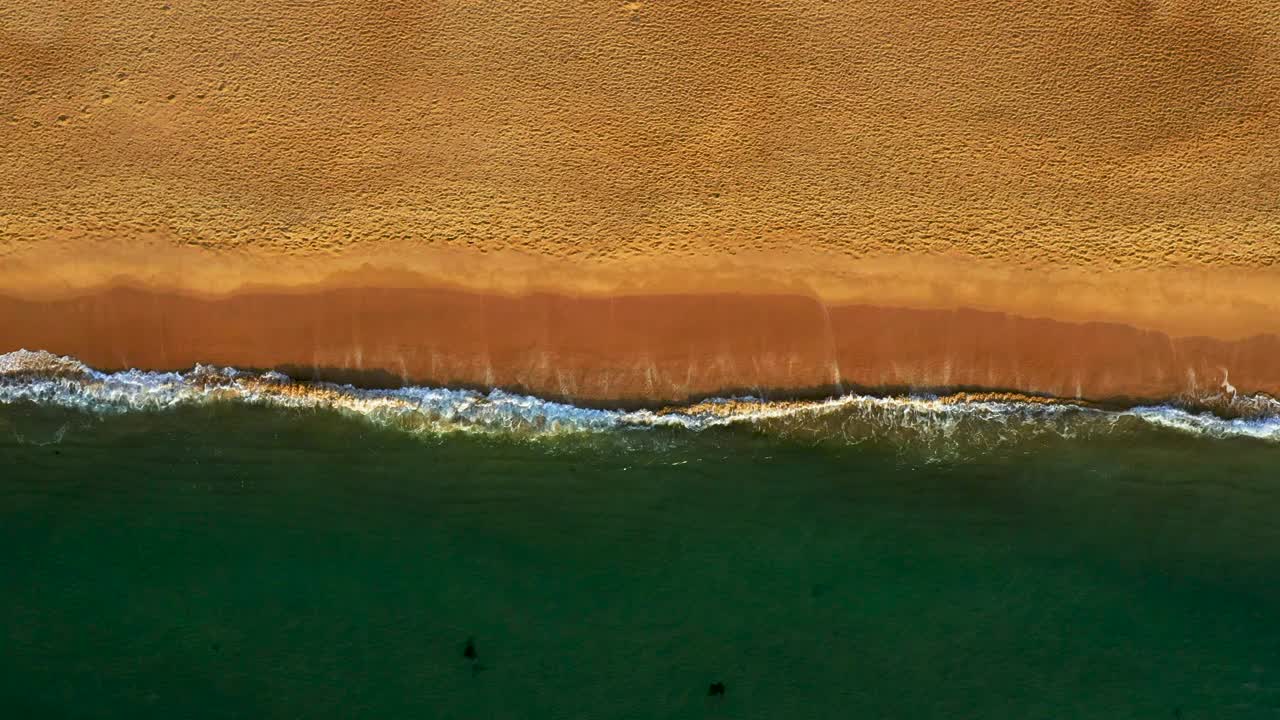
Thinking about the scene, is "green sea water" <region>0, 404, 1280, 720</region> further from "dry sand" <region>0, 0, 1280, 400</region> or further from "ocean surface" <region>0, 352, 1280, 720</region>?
"dry sand" <region>0, 0, 1280, 400</region>

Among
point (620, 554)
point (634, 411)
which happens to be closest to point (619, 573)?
point (620, 554)

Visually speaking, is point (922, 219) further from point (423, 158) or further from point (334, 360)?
point (334, 360)

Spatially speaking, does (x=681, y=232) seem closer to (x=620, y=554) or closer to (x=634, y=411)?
(x=634, y=411)

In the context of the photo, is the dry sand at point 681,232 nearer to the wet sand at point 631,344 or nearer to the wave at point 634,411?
the wet sand at point 631,344

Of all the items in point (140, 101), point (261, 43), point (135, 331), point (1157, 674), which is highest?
point (261, 43)

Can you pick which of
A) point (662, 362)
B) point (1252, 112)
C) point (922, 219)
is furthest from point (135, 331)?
point (1252, 112)

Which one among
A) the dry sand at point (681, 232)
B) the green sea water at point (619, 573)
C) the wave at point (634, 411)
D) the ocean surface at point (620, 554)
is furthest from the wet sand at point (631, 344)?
the green sea water at point (619, 573)
